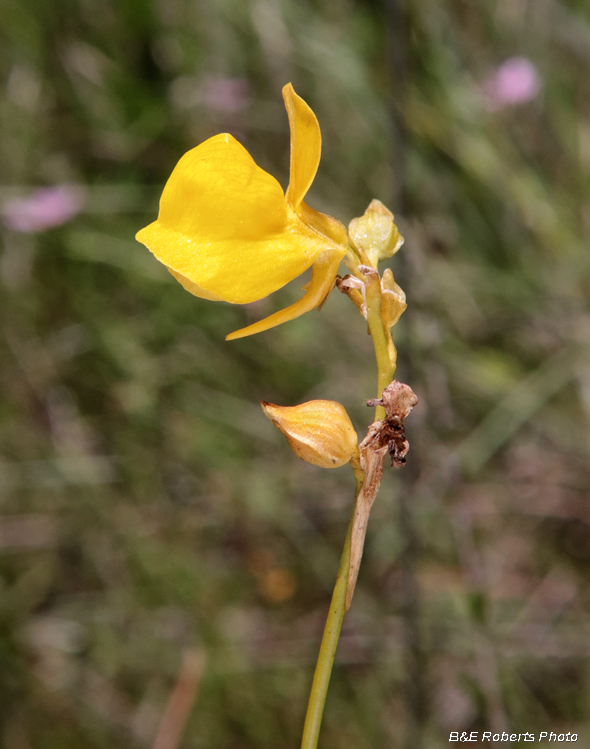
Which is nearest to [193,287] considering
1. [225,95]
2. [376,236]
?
[376,236]

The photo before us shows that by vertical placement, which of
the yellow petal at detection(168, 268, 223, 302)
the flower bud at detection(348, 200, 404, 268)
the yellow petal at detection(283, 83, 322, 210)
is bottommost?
the yellow petal at detection(168, 268, 223, 302)

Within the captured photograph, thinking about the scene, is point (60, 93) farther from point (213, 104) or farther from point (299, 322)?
point (299, 322)

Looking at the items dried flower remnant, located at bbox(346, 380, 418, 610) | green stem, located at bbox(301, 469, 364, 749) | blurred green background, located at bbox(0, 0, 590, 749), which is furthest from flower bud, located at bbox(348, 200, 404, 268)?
blurred green background, located at bbox(0, 0, 590, 749)

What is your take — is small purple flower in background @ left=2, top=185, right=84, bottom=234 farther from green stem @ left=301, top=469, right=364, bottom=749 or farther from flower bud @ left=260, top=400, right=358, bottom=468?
green stem @ left=301, top=469, right=364, bottom=749

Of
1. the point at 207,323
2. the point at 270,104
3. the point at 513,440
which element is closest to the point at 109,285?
the point at 207,323

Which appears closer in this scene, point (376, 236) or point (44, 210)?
point (376, 236)

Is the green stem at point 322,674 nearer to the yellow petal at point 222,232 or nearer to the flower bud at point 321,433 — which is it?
the flower bud at point 321,433

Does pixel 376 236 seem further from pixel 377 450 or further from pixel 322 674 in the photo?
pixel 322 674
